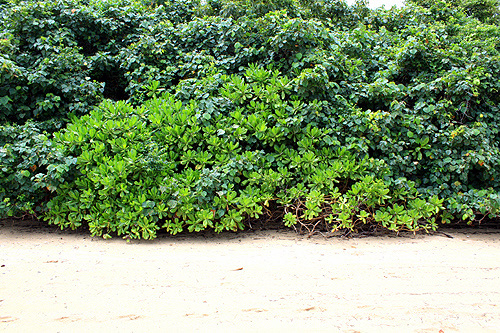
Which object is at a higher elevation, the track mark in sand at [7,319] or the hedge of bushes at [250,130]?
the hedge of bushes at [250,130]

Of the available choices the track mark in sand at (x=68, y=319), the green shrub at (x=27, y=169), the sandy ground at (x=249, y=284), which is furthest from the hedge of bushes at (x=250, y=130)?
the track mark in sand at (x=68, y=319)

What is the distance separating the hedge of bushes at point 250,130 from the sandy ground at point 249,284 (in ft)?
0.99

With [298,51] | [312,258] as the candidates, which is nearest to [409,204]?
[312,258]

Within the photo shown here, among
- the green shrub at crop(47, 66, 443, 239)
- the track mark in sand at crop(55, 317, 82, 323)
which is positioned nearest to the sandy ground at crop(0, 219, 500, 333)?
the track mark in sand at crop(55, 317, 82, 323)

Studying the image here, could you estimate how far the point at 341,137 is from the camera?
430cm

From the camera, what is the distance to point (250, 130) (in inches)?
164

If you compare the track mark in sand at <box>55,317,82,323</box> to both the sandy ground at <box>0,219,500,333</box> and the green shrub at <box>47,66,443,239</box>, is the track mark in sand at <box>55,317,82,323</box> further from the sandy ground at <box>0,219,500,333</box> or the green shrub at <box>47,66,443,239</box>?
the green shrub at <box>47,66,443,239</box>

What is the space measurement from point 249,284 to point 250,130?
2.04 m

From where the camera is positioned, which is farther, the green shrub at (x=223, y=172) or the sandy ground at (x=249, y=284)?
the green shrub at (x=223, y=172)

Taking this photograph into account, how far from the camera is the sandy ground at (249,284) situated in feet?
7.03

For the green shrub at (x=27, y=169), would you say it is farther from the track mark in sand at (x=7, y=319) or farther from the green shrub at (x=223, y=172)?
the track mark in sand at (x=7, y=319)

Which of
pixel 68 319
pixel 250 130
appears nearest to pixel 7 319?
pixel 68 319

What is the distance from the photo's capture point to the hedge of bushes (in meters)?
3.78

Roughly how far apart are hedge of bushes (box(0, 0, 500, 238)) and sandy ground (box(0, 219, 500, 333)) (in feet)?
0.99
